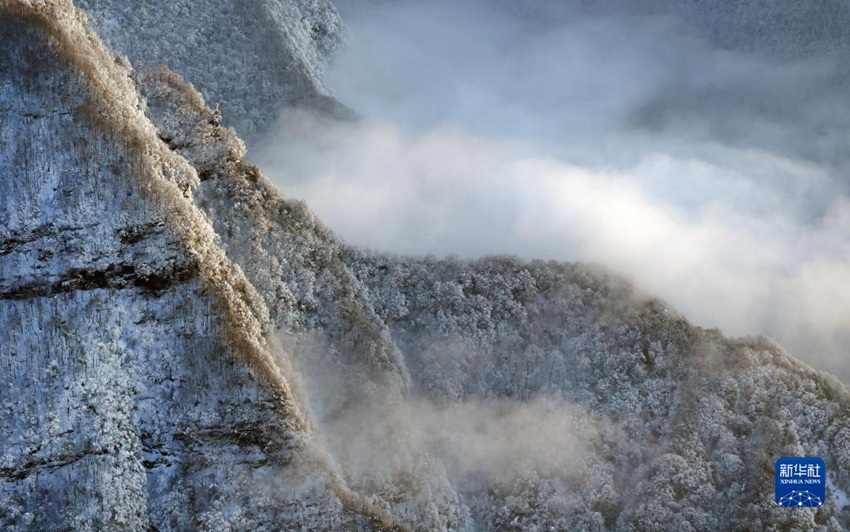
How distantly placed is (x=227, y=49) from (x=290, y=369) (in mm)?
40370

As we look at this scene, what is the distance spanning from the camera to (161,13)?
9219cm

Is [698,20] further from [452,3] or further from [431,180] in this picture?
[431,180]

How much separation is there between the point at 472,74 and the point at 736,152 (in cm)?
2939

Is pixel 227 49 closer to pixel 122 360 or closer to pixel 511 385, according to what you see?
pixel 511 385

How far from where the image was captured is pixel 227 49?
91688 millimetres

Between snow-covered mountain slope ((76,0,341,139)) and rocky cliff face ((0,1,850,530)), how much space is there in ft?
59.2

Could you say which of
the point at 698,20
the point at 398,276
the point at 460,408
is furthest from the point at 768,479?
the point at 698,20

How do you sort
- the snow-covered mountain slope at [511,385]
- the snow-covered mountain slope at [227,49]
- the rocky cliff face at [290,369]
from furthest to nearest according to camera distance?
the snow-covered mountain slope at [227,49] < the snow-covered mountain slope at [511,385] < the rocky cliff face at [290,369]

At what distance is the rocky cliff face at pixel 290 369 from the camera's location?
5225 cm

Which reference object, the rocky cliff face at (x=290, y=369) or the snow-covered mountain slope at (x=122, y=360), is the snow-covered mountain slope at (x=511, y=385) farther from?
the snow-covered mountain slope at (x=122, y=360)
